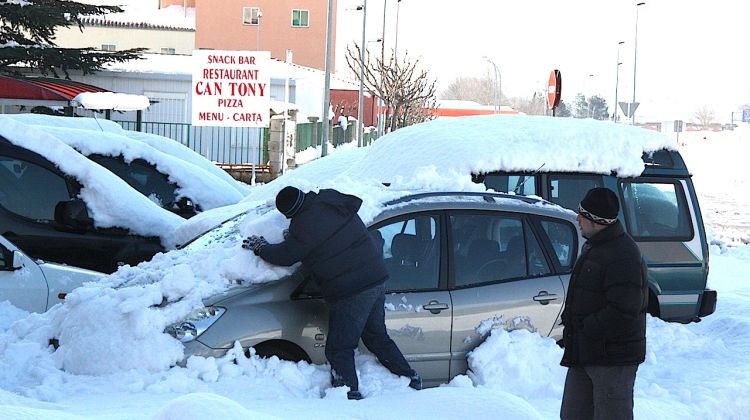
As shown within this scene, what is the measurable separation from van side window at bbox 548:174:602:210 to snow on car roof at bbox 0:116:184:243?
350 cm

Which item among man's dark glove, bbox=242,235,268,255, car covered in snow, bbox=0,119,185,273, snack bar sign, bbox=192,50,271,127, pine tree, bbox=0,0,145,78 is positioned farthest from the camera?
pine tree, bbox=0,0,145,78

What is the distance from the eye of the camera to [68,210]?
962 cm

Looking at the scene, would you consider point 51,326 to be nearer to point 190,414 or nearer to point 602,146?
point 190,414

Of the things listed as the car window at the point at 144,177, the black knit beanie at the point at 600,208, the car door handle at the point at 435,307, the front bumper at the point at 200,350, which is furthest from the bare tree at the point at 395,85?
the black knit beanie at the point at 600,208

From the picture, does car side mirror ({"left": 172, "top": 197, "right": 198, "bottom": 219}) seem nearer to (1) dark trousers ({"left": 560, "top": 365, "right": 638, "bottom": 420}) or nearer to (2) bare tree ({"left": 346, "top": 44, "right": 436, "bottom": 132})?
(1) dark trousers ({"left": 560, "top": 365, "right": 638, "bottom": 420})

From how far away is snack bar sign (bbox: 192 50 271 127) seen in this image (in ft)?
80.3

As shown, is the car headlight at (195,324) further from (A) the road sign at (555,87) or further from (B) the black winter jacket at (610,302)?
(A) the road sign at (555,87)

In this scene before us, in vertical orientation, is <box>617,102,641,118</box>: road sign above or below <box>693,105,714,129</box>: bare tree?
below

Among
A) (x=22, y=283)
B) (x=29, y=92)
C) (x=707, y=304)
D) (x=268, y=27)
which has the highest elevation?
(x=268, y=27)

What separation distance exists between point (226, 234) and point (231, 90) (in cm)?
1729

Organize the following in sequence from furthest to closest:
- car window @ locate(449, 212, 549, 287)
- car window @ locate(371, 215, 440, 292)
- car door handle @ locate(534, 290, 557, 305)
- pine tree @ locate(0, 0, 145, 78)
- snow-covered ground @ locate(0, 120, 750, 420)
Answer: pine tree @ locate(0, 0, 145, 78)
car door handle @ locate(534, 290, 557, 305)
car window @ locate(449, 212, 549, 287)
car window @ locate(371, 215, 440, 292)
snow-covered ground @ locate(0, 120, 750, 420)

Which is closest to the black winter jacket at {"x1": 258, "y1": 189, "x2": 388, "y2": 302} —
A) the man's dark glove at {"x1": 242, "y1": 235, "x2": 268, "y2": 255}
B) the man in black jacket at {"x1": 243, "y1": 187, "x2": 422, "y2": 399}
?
the man in black jacket at {"x1": 243, "y1": 187, "x2": 422, "y2": 399}

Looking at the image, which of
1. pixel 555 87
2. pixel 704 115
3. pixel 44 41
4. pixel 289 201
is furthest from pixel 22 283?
pixel 704 115

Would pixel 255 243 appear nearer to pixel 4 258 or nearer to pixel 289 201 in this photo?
pixel 289 201
